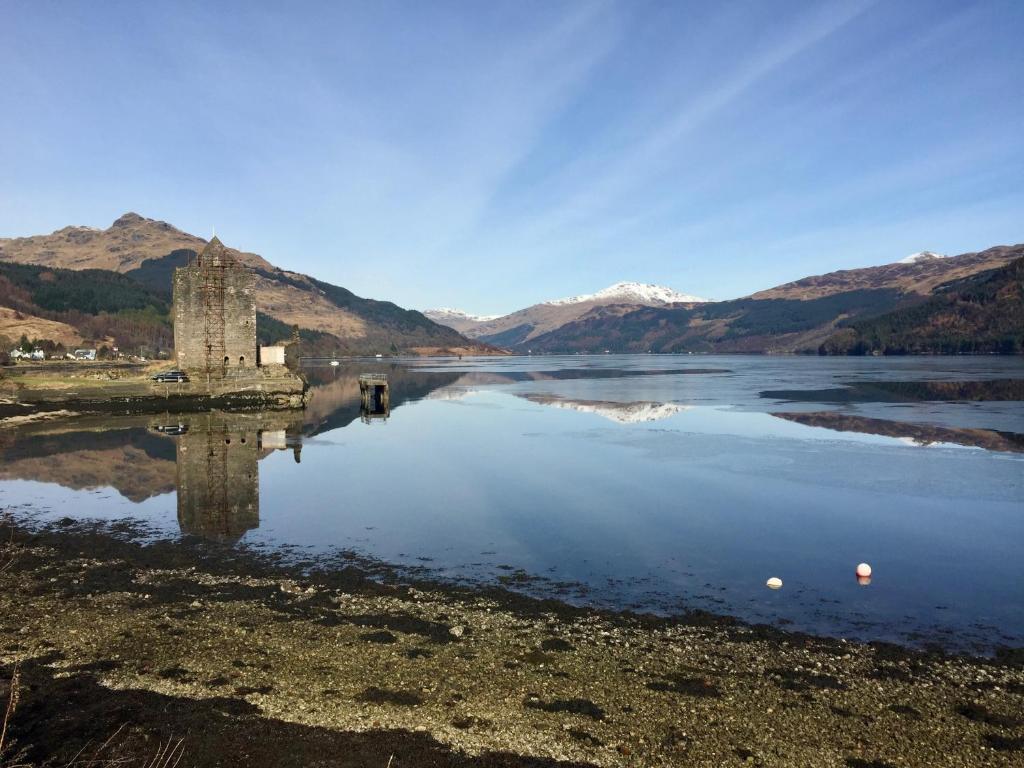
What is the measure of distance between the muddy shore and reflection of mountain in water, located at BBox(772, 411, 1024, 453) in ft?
95.2

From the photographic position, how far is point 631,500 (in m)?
24.6

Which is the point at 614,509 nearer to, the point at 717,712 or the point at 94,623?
the point at 717,712

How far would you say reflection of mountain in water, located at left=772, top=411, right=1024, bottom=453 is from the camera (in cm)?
3597

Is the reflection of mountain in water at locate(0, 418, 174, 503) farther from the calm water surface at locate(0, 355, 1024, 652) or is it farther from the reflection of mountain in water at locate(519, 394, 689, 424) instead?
the reflection of mountain in water at locate(519, 394, 689, 424)

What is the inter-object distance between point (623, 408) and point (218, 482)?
3935 centimetres

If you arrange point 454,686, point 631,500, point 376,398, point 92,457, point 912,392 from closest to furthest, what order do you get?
point 454,686 → point 631,500 → point 92,457 → point 376,398 → point 912,392

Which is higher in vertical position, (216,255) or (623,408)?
(216,255)

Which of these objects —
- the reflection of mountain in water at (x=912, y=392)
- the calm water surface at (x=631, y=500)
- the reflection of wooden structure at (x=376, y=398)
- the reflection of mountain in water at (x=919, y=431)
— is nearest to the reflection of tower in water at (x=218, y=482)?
the calm water surface at (x=631, y=500)

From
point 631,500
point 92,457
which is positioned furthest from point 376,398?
point 631,500

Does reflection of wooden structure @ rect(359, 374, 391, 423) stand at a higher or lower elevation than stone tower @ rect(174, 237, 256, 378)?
lower

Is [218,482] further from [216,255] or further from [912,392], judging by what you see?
[912,392]

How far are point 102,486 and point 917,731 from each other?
2892 cm

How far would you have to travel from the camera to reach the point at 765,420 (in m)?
48.7

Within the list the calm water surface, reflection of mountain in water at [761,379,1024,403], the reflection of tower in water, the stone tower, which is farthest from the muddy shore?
reflection of mountain in water at [761,379,1024,403]
